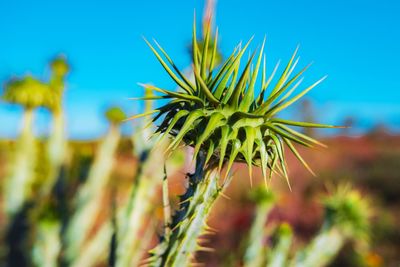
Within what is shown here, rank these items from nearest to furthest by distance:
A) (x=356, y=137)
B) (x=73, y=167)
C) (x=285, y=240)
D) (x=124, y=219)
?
(x=124, y=219), (x=285, y=240), (x=73, y=167), (x=356, y=137)

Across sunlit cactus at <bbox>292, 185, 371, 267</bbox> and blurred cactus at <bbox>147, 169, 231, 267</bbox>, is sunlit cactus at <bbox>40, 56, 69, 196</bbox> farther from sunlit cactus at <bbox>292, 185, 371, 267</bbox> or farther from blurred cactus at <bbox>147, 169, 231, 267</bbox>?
blurred cactus at <bbox>147, 169, 231, 267</bbox>

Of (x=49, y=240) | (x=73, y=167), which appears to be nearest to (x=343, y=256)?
(x=73, y=167)

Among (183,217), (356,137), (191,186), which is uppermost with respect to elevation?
(191,186)

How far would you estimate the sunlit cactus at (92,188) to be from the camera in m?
5.53

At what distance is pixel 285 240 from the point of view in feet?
13.1

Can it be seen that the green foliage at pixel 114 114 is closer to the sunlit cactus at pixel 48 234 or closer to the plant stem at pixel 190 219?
the sunlit cactus at pixel 48 234

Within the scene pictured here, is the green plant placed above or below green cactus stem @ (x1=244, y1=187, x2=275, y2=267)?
above

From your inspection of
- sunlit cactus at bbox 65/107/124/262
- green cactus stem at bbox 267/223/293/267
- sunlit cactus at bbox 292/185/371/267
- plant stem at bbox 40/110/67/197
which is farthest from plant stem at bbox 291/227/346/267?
plant stem at bbox 40/110/67/197

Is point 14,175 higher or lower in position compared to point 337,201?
higher

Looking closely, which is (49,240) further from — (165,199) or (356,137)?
(356,137)

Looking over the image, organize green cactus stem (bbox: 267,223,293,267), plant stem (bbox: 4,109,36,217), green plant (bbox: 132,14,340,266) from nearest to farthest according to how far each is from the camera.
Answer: green plant (bbox: 132,14,340,266)
green cactus stem (bbox: 267,223,293,267)
plant stem (bbox: 4,109,36,217)

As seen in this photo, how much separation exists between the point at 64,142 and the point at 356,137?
102 ft

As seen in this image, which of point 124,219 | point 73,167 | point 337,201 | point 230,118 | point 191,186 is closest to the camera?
point 230,118

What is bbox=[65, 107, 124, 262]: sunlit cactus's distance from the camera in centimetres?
553
